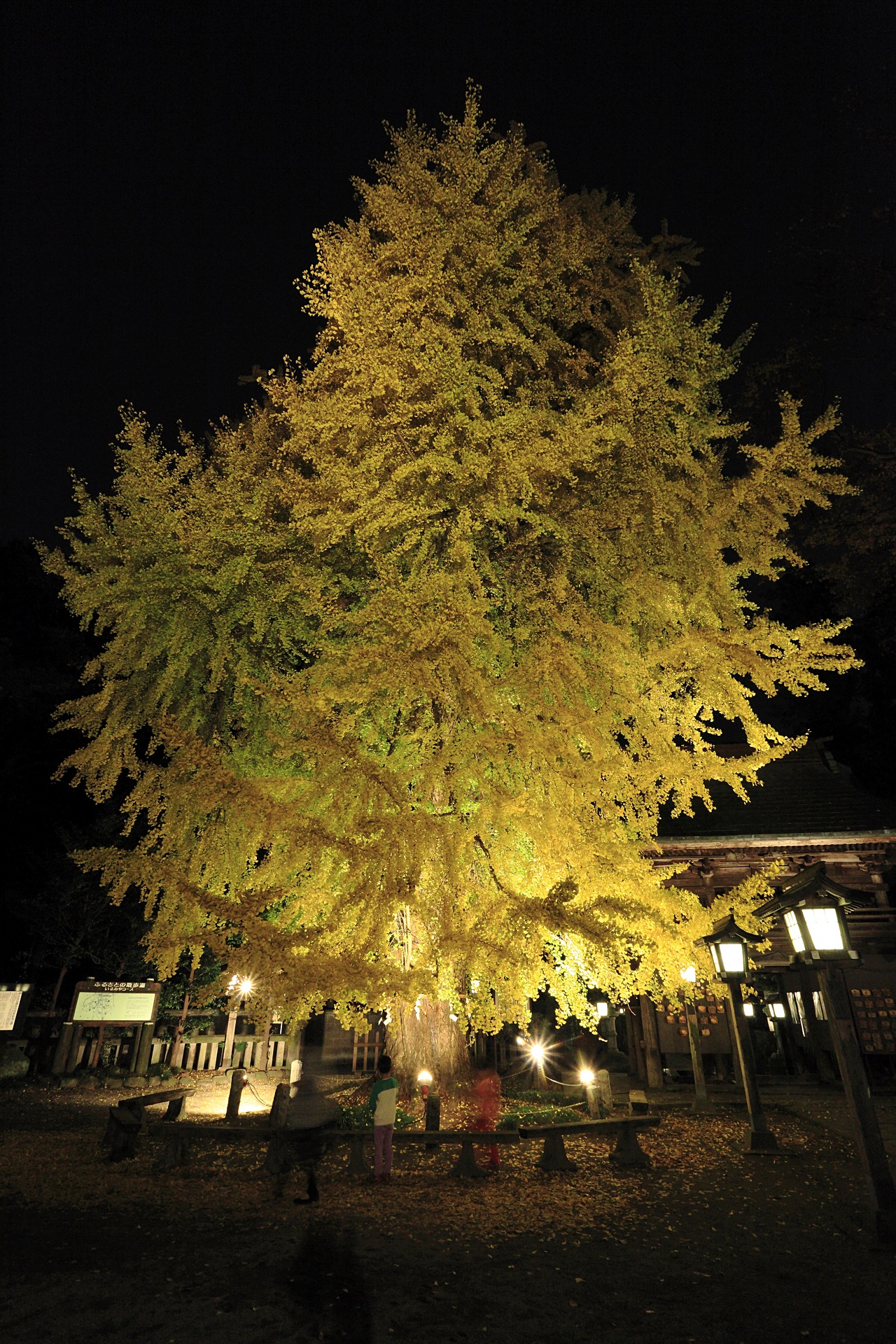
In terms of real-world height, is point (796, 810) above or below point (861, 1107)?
above

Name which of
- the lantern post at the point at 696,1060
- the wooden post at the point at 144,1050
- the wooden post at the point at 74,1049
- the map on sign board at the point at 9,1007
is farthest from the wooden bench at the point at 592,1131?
the map on sign board at the point at 9,1007

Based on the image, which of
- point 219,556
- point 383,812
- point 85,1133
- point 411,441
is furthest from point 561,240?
point 85,1133

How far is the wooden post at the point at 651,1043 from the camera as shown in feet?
37.1

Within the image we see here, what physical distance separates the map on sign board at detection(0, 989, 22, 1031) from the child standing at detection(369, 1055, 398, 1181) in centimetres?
815

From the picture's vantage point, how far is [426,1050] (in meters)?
8.12

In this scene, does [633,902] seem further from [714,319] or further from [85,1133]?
[85,1133]

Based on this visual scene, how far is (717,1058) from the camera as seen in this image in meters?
11.5

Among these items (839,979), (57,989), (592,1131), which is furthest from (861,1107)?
(57,989)

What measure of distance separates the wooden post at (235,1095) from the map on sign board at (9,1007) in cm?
502

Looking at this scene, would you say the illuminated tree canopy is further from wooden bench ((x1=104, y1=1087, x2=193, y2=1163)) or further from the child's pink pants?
wooden bench ((x1=104, y1=1087, x2=193, y2=1163))

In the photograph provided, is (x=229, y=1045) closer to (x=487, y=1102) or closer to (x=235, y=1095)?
(x=235, y=1095)

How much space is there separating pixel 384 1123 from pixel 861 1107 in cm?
381

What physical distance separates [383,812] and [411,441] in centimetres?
371

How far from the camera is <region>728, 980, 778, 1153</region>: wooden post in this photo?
7.09 meters
